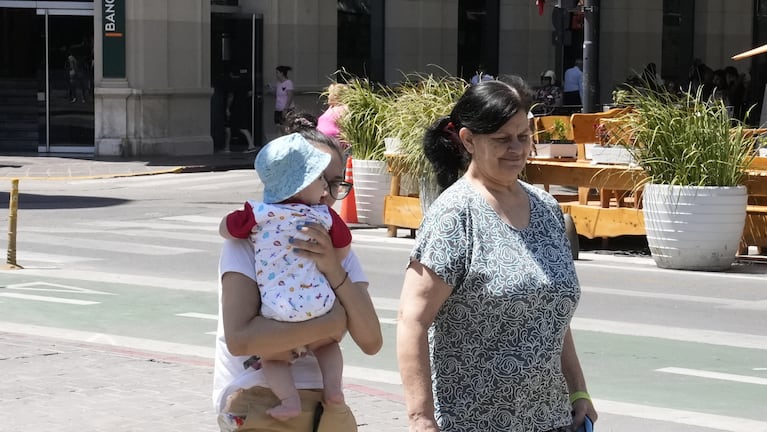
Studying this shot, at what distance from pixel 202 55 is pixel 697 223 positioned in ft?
60.4

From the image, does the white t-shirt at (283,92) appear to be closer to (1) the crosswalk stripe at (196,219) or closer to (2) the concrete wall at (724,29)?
(1) the crosswalk stripe at (196,219)

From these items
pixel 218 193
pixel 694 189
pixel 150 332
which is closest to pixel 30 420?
pixel 150 332

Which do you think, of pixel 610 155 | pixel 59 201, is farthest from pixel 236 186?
pixel 610 155

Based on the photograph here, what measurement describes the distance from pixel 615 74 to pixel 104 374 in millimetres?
33393

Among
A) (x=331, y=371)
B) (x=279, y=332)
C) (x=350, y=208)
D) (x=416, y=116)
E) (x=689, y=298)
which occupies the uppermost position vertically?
(x=416, y=116)

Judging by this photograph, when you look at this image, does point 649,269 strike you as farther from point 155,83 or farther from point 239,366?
point 155,83

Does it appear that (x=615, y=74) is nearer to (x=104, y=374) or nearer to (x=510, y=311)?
(x=104, y=374)

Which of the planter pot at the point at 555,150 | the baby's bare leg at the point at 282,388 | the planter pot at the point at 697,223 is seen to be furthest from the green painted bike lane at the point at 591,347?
the planter pot at the point at 555,150

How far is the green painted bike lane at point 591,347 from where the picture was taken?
8336 mm

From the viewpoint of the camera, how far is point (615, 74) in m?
40.8

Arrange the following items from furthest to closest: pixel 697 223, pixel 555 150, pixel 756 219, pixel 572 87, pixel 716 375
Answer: pixel 572 87, pixel 555 150, pixel 756 219, pixel 697 223, pixel 716 375

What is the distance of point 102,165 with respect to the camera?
2767cm

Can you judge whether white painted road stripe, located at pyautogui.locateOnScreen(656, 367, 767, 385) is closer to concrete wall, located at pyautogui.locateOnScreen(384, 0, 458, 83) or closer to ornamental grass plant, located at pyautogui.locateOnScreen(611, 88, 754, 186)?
ornamental grass plant, located at pyautogui.locateOnScreen(611, 88, 754, 186)

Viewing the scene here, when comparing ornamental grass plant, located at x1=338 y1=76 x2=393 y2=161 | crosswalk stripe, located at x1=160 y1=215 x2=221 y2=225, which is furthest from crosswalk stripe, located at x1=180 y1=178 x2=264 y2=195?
ornamental grass plant, located at x1=338 y1=76 x2=393 y2=161
